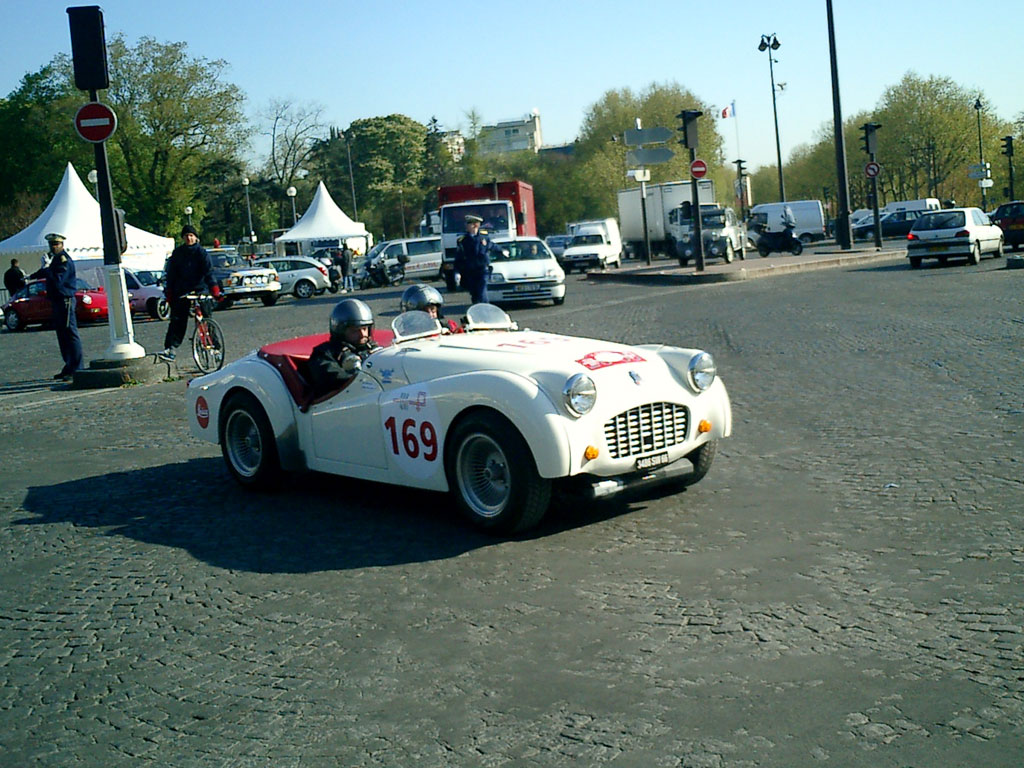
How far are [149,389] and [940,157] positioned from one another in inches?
3001

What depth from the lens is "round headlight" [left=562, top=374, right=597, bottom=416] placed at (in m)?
5.82

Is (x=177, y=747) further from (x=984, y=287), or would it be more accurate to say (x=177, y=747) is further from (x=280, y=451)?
(x=984, y=287)

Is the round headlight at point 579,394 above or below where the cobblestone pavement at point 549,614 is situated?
above

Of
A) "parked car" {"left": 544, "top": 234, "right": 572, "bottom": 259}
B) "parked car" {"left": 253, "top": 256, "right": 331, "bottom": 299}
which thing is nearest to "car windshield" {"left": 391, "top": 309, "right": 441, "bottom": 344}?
"parked car" {"left": 253, "top": 256, "right": 331, "bottom": 299}

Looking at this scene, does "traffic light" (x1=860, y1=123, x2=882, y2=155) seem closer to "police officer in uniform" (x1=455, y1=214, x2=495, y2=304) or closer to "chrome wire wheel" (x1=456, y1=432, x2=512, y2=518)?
"police officer in uniform" (x1=455, y1=214, x2=495, y2=304)

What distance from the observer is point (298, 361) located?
780cm

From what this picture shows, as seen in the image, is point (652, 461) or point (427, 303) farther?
point (427, 303)

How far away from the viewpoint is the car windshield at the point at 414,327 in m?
7.24

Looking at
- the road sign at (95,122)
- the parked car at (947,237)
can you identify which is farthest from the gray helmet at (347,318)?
the parked car at (947,237)

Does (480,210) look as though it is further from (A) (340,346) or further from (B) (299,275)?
(A) (340,346)

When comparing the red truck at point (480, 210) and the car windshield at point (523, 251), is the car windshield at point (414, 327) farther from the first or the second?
the red truck at point (480, 210)

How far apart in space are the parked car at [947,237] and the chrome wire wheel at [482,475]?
81.3 ft

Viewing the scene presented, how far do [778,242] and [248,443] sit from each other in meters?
41.0

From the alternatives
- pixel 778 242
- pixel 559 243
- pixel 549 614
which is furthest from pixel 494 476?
pixel 559 243
